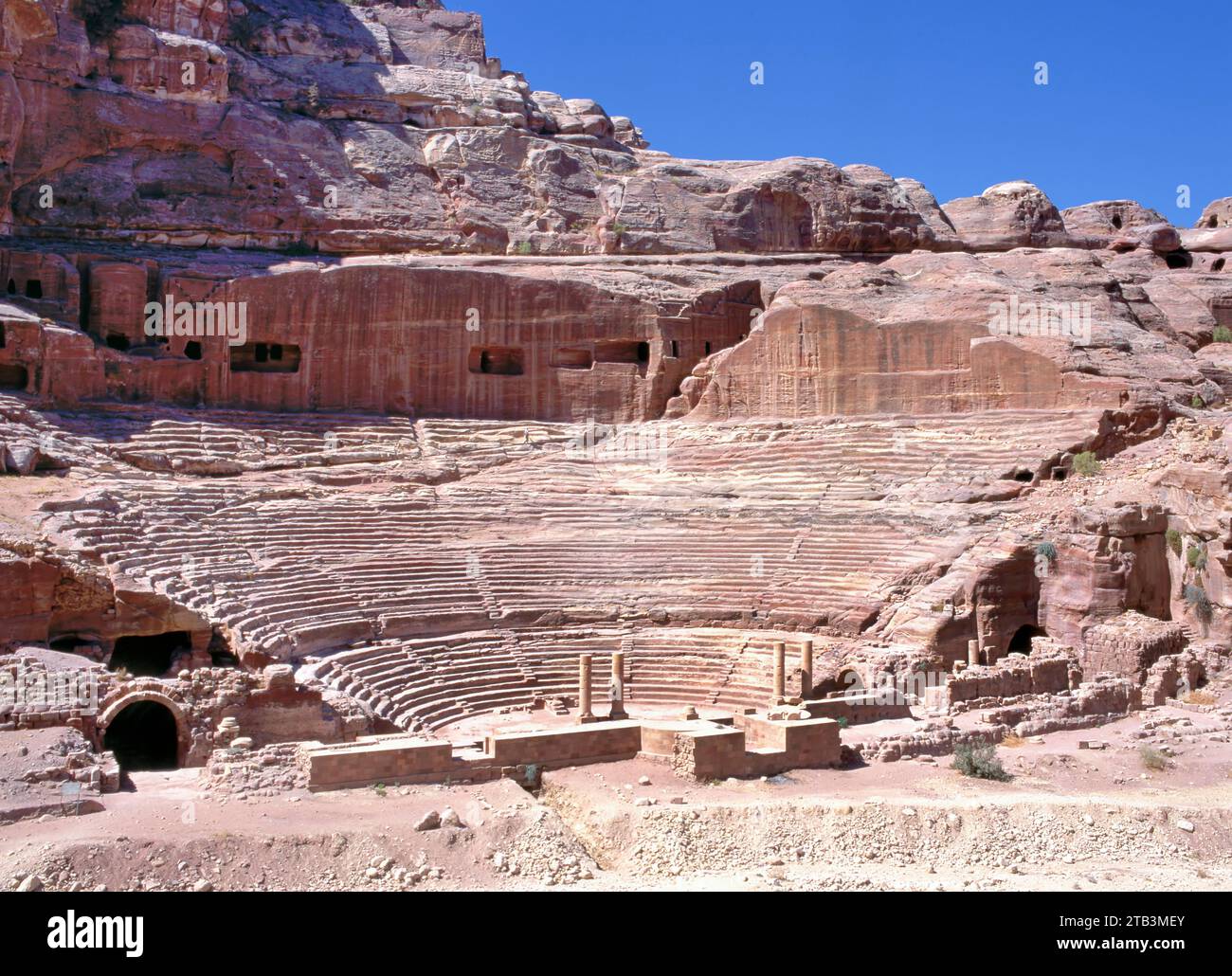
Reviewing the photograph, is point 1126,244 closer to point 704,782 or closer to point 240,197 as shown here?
point 240,197

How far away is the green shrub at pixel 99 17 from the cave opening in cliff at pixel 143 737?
1005 inches

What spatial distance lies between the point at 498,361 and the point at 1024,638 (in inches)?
626

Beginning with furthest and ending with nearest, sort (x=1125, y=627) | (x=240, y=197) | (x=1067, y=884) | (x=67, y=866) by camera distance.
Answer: (x=240, y=197) → (x=1125, y=627) → (x=1067, y=884) → (x=67, y=866)

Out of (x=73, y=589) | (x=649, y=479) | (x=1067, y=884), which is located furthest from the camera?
(x=649, y=479)

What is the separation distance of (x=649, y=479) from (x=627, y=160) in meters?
17.6

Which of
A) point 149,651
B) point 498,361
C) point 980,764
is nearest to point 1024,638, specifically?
point 980,764

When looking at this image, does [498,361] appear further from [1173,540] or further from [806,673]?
[1173,540]

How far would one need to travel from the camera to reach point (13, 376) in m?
25.7

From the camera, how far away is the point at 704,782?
48.5 ft

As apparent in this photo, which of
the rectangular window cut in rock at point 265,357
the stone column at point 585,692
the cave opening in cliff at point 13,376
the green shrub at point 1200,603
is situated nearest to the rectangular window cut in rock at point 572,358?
the rectangular window cut in rock at point 265,357

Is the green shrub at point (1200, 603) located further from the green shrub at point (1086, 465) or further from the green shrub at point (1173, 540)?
the green shrub at point (1086, 465)

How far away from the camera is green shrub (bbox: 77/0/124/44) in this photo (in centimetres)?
3488

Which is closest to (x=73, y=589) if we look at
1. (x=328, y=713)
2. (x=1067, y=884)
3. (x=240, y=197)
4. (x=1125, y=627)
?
(x=328, y=713)

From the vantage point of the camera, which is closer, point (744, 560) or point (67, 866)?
point (67, 866)
